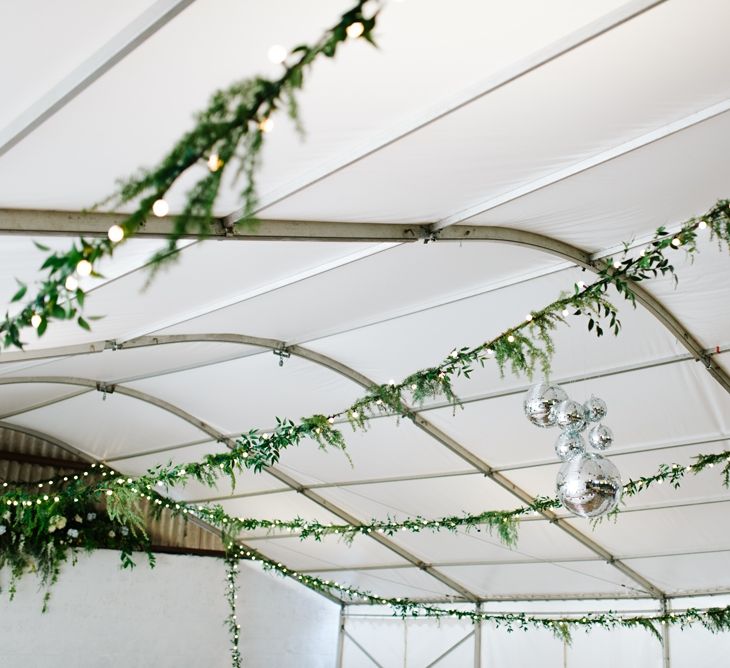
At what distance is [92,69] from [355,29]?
144 centimetres

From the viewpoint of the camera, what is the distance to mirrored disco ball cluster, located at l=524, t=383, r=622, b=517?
179 inches

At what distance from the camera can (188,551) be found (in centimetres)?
1316

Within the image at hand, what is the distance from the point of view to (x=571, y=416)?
4.92 m

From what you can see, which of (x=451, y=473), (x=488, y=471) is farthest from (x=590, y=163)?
(x=451, y=473)

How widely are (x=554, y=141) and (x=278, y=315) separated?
309cm

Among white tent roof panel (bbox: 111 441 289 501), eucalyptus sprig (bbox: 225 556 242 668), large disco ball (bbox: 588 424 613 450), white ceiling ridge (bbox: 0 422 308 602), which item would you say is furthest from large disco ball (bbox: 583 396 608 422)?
eucalyptus sprig (bbox: 225 556 242 668)

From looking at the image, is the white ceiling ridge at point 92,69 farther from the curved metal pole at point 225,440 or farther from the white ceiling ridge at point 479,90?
the curved metal pole at point 225,440

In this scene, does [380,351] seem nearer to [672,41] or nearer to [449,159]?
[449,159]

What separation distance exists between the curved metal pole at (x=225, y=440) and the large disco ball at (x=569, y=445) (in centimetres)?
539

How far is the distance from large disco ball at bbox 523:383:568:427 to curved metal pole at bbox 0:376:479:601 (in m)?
5.21

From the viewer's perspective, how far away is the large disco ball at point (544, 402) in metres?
5.00

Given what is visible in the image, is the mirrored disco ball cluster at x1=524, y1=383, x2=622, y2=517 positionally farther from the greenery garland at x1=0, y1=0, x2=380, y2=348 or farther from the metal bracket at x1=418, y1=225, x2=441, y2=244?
the greenery garland at x1=0, y1=0, x2=380, y2=348

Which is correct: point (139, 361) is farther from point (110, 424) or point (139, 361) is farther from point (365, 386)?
Result: point (110, 424)

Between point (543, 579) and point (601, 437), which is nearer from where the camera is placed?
point (601, 437)
